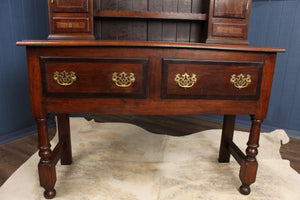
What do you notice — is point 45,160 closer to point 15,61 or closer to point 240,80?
point 240,80

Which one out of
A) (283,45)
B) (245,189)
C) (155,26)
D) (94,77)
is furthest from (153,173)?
(283,45)

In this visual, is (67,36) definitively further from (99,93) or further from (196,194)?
(196,194)

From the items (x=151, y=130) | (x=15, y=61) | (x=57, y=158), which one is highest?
(x=15, y=61)

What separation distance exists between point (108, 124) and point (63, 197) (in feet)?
3.99

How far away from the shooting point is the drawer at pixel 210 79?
1067 mm

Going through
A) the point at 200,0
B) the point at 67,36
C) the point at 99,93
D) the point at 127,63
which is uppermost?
the point at 200,0

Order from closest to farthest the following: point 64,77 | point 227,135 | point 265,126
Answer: point 64,77, point 227,135, point 265,126

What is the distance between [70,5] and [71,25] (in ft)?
0.36

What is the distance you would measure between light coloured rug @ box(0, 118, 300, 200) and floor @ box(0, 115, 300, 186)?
0.11 metres

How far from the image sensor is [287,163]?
5.51ft

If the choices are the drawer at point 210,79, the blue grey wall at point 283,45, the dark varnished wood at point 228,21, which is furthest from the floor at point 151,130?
the dark varnished wood at point 228,21

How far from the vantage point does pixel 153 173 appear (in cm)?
152

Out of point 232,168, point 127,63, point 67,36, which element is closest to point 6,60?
point 67,36

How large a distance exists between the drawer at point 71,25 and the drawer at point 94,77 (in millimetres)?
328
